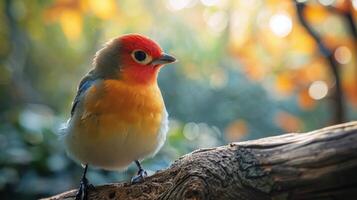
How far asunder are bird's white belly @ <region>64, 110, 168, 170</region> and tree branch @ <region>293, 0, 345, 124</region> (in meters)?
0.70

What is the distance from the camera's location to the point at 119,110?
4.62ft

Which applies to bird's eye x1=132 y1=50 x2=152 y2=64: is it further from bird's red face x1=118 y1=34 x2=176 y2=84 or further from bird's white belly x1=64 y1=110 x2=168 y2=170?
bird's white belly x1=64 y1=110 x2=168 y2=170

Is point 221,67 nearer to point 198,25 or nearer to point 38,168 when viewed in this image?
point 198,25

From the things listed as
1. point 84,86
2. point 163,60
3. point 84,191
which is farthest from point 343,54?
point 84,191

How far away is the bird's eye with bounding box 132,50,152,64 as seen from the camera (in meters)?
1.55

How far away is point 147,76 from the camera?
154cm

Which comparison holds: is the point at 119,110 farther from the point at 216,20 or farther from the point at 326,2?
the point at 216,20

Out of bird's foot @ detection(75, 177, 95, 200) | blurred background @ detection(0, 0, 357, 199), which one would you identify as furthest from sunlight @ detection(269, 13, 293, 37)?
bird's foot @ detection(75, 177, 95, 200)

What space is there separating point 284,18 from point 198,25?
0.96 m

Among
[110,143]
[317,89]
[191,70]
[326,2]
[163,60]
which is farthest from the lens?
[191,70]

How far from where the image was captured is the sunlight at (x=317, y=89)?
8.11 feet

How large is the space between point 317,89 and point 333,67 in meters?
→ 0.55

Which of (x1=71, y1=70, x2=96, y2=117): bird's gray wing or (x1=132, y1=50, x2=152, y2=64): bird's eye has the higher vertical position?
(x1=132, y1=50, x2=152, y2=64): bird's eye

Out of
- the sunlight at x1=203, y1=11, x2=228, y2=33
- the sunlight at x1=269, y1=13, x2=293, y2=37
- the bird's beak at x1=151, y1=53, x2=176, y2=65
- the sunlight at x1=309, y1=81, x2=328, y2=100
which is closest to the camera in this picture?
the bird's beak at x1=151, y1=53, x2=176, y2=65
